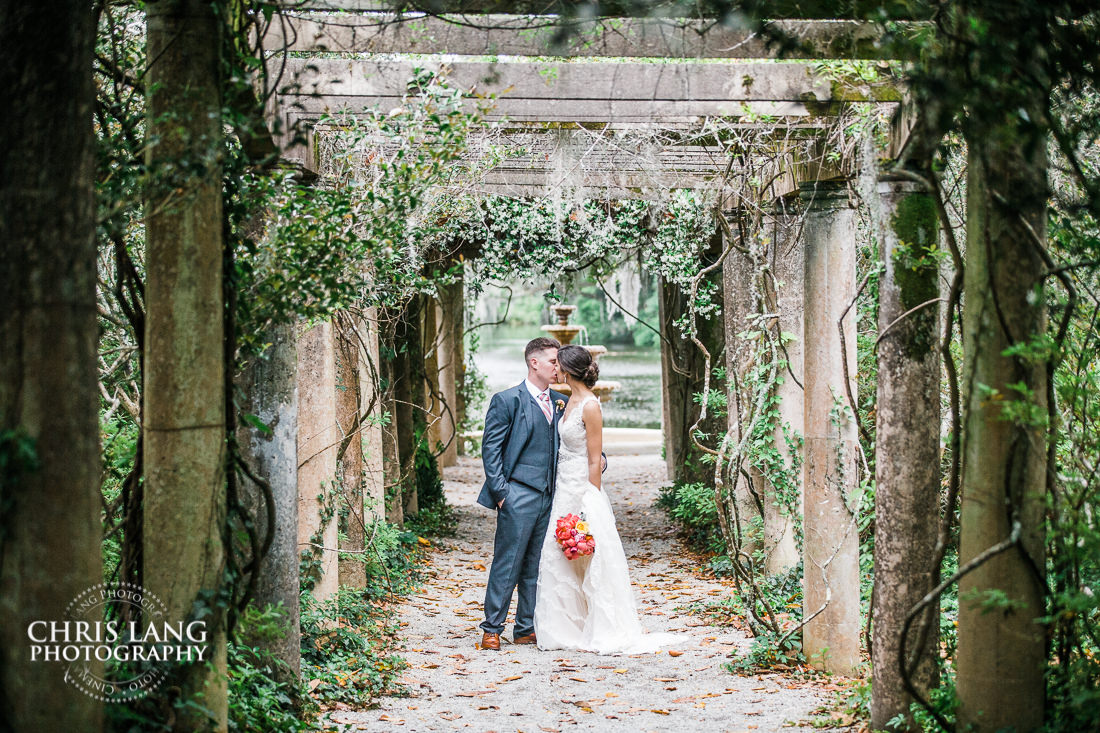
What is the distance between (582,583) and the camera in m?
6.84

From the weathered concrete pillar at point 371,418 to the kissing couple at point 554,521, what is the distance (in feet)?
4.17

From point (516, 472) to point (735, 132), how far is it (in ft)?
8.95

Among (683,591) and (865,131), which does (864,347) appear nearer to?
(683,591)

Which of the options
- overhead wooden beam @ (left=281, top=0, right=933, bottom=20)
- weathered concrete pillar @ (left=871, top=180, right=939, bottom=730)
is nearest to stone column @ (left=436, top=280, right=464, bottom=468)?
overhead wooden beam @ (left=281, top=0, right=933, bottom=20)

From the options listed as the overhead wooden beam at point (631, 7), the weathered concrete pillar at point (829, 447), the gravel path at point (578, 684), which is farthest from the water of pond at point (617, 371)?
the overhead wooden beam at point (631, 7)

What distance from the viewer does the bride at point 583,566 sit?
675 cm

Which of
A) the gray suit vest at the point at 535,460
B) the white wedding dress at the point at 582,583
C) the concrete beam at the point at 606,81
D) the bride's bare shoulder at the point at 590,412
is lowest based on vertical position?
the white wedding dress at the point at 582,583

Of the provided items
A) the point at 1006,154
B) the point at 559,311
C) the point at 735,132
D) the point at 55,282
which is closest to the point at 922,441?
the point at 1006,154

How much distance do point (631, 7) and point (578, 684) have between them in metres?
3.85

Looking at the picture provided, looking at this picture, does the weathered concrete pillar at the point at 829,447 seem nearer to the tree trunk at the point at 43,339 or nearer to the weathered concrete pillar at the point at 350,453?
the weathered concrete pillar at the point at 350,453

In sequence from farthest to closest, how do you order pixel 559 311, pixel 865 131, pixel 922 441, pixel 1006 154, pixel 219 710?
pixel 559 311
pixel 865 131
pixel 922 441
pixel 219 710
pixel 1006 154

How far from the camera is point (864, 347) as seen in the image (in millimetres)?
8617

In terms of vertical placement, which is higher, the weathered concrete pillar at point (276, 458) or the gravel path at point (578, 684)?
the weathered concrete pillar at point (276, 458)

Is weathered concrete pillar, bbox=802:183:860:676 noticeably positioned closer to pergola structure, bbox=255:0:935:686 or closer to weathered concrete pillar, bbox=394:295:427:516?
pergola structure, bbox=255:0:935:686
